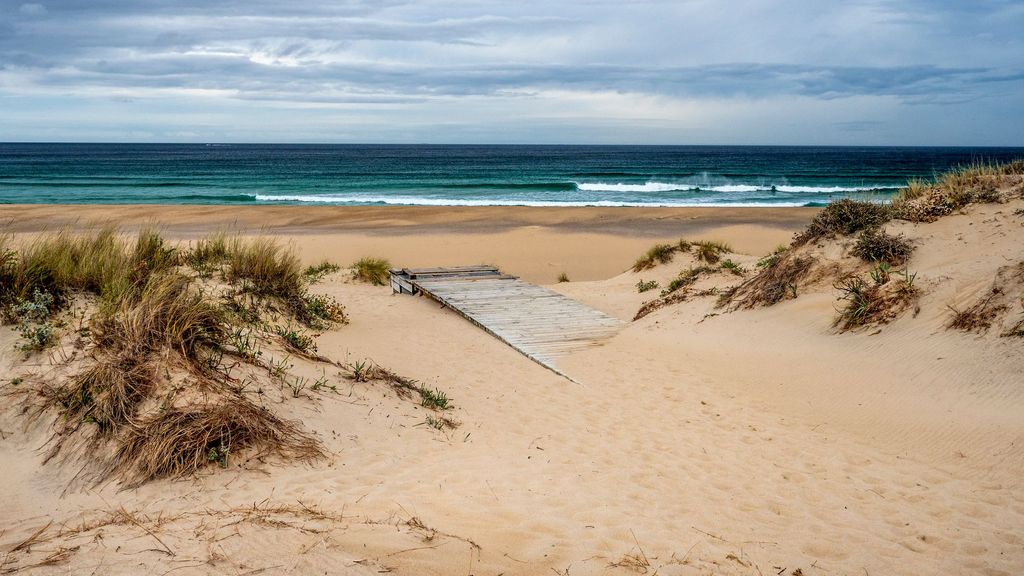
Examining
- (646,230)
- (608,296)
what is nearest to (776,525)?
(608,296)

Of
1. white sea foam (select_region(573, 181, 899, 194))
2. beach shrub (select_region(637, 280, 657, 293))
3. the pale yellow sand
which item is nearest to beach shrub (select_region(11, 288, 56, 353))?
the pale yellow sand

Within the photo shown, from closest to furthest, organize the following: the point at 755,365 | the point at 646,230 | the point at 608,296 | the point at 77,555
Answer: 1. the point at 77,555
2. the point at 755,365
3. the point at 608,296
4. the point at 646,230

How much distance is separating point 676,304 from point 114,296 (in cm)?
757

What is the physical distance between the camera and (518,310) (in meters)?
11.2

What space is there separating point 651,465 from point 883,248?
5.65 meters

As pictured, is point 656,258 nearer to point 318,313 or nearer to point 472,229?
point 318,313

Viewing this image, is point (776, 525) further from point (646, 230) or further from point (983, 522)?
point (646, 230)

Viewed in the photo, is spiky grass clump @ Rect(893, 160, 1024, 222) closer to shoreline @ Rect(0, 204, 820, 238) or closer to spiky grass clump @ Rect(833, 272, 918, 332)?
spiky grass clump @ Rect(833, 272, 918, 332)

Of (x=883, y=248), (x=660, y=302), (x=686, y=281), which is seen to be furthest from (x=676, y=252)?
(x=883, y=248)

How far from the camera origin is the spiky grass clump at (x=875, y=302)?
8203mm

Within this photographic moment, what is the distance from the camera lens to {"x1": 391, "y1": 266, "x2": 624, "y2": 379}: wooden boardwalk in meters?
9.53

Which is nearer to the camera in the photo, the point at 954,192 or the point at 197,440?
the point at 197,440

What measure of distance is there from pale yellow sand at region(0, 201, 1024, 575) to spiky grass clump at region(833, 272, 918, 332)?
241mm

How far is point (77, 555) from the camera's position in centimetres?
342
